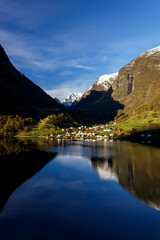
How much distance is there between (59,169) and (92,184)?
14638 millimetres

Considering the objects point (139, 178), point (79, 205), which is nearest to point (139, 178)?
point (139, 178)

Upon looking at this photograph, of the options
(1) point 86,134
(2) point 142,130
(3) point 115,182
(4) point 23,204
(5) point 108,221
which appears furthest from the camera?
(1) point 86,134

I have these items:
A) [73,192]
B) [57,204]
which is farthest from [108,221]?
[73,192]

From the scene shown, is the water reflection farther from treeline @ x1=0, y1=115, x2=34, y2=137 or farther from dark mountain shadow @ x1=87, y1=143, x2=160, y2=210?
treeline @ x1=0, y1=115, x2=34, y2=137

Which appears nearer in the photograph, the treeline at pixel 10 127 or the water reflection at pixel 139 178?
the water reflection at pixel 139 178

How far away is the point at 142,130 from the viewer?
16250 cm

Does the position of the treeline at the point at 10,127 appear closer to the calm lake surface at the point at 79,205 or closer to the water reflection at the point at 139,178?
the calm lake surface at the point at 79,205

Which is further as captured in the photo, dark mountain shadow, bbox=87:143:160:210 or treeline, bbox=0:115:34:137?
treeline, bbox=0:115:34:137

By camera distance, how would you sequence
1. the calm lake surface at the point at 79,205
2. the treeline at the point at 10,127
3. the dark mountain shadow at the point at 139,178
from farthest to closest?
the treeline at the point at 10,127, the dark mountain shadow at the point at 139,178, the calm lake surface at the point at 79,205

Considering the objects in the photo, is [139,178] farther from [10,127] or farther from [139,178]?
[10,127]

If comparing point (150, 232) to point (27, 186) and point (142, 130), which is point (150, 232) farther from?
point (142, 130)

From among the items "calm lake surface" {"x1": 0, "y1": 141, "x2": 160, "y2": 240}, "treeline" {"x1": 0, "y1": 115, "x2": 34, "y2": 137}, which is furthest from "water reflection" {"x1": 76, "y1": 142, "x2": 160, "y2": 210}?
"treeline" {"x1": 0, "y1": 115, "x2": 34, "y2": 137}

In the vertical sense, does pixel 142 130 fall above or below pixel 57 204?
above

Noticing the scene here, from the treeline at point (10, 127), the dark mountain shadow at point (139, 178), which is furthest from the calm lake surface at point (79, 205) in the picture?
the treeline at point (10, 127)
